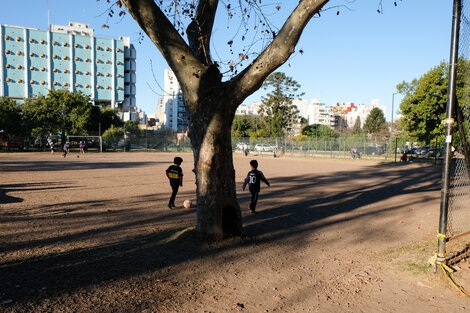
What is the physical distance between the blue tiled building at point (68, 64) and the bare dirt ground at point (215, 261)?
72.1 meters

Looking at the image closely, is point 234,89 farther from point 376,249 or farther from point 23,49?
point 23,49

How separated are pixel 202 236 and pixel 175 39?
3313 millimetres

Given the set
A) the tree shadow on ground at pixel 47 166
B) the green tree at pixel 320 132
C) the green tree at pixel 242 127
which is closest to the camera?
the tree shadow on ground at pixel 47 166

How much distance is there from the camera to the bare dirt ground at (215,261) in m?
3.66

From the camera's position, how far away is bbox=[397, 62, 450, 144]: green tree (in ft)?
98.3

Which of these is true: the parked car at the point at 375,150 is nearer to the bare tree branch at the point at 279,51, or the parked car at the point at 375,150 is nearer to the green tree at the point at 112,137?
the green tree at the point at 112,137

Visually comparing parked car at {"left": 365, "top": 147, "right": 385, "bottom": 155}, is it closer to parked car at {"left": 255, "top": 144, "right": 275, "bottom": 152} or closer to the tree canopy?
parked car at {"left": 255, "top": 144, "right": 275, "bottom": 152}

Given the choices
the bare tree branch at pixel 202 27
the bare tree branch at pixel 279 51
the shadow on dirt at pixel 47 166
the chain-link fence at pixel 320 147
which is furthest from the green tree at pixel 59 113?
the bare tree branch at pixel 279 51

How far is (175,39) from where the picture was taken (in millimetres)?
5109

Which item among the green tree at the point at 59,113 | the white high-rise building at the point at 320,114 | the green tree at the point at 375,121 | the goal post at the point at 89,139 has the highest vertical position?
the white high-rise building at the point at 320,114

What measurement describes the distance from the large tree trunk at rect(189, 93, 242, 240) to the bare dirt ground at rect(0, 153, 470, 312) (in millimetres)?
502

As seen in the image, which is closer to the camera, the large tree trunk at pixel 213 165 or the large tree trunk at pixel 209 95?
the large tree trunk at pixel 209 95

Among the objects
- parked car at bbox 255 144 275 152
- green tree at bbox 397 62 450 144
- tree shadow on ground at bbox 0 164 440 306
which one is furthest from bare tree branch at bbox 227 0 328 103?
parked car at bbox 255 144 275 152

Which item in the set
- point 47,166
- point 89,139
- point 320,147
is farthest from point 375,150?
point 89,139
